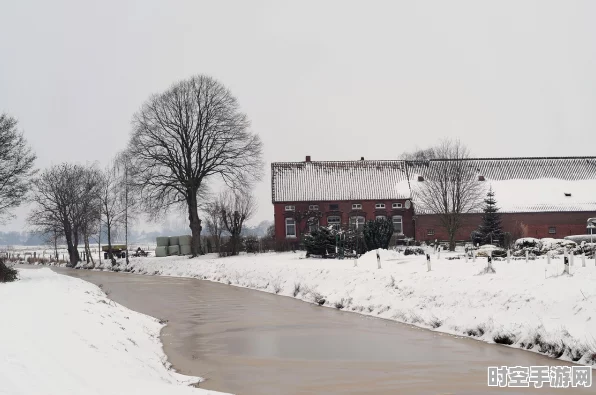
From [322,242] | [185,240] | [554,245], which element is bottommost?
[554,245]

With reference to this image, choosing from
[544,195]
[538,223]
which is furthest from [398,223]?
[544,195]

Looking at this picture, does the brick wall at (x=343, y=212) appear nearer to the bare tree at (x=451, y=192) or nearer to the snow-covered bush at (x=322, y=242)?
the bare tree at (x=451, y=192)

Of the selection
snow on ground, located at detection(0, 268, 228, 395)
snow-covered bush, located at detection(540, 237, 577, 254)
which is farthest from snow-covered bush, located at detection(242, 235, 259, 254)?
snow on ground, located at detection(0, 268, 228, 395)

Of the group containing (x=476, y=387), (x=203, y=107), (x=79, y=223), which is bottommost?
(x=476, y=387)

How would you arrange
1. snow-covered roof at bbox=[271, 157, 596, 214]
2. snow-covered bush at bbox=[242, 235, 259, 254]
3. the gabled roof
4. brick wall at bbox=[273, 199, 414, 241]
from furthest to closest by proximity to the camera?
the gabled roof
brick wall at bbox=[273, 199, 414, 241]
snow-covered roof at bbox=[271, 157, 596, 214]
snow-covered bush at bbox=[242, 235, 259, 254]

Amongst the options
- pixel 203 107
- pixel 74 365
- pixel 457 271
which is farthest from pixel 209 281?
pixel 74 365

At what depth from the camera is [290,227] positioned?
58.6 metres

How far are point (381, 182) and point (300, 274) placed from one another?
32872 mm

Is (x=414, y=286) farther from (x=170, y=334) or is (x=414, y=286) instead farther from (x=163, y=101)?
(x=163, y=101)

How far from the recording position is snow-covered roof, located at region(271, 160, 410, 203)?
58562 mm

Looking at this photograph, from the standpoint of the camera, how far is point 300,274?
28.2 metres

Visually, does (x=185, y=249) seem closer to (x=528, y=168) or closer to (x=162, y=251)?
(x=162, y=251)

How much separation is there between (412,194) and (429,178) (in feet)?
10.8

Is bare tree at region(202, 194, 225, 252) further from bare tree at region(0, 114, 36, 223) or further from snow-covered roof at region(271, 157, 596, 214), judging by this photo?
bare tree at region(0, 114, 36, 223)
